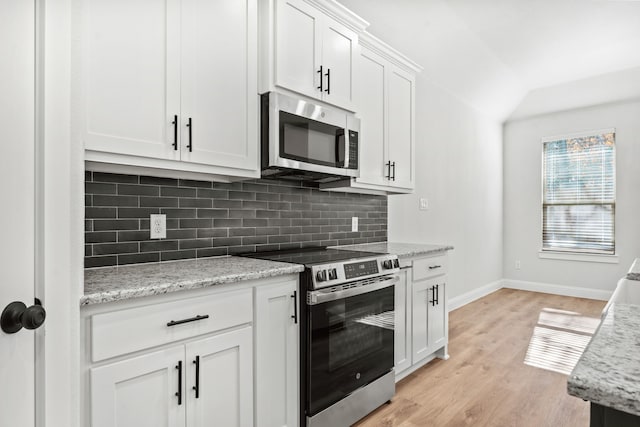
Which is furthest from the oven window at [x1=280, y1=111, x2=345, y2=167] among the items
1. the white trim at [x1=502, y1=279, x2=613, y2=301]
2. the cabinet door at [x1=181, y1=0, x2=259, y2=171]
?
the white trim at [x1=502, y1=279, x2=613, y2=301]

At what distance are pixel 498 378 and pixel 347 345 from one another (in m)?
1.38

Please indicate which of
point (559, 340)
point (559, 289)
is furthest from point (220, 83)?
point (559, 289)

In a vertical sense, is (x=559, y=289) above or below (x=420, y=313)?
below

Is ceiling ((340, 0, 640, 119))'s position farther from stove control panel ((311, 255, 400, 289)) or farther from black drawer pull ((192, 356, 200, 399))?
black drawer pull ((192, 356, 200, 399))

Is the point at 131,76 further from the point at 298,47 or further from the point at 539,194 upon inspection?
the point at 539,194

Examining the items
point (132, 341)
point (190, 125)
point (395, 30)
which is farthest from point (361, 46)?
point (132, 341)

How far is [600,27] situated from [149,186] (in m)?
4.19

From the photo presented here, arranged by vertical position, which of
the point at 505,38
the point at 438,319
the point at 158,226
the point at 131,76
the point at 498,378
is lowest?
the point at 498,378

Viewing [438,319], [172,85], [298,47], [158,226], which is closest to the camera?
[172,85]

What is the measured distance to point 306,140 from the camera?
2184mm

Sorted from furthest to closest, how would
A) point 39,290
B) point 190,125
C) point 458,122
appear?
point 458,122 → point 190,125 → point 39,290

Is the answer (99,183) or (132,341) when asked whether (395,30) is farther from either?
(132,341)

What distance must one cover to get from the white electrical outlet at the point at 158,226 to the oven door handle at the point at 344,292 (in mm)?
813

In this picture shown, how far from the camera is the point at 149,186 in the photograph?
1898 mm
